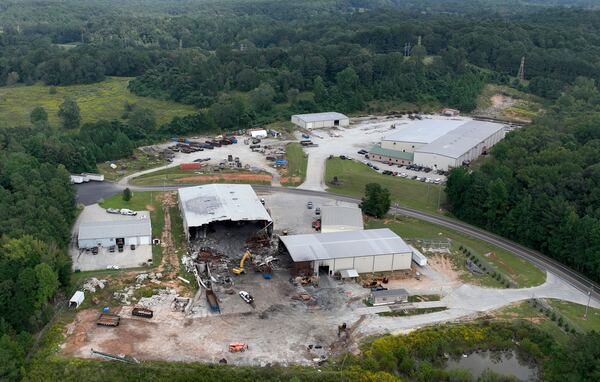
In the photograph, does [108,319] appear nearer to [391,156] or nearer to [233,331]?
[233,331]

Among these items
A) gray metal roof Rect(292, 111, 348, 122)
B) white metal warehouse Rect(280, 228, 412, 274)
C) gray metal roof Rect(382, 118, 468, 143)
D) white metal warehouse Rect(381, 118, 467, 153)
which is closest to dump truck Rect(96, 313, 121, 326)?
white metal warehouse Rect(280, 228, 412, 274)

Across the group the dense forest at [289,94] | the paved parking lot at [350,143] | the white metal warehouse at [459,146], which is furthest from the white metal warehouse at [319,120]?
the white metal warehouse at [459,146]

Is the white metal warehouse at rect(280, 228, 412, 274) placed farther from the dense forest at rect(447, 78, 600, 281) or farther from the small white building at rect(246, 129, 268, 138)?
the small white building at rect(246, 129, 268, 138)

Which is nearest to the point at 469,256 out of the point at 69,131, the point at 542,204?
the point at 542,204

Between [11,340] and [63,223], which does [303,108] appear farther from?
[11,340]

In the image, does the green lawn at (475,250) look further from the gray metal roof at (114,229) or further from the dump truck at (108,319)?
the dump truck at (108,319)

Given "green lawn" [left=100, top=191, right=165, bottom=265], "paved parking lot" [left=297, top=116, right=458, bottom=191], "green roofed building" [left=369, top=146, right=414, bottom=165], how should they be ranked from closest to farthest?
"green lawn" [left=100, top=191, right=165, bottom=265] → "paved parking lot" [left=297, top=116, right=458, bottom=191] → "green roofed building" [left=369, top=146, right=414, bottom=165]

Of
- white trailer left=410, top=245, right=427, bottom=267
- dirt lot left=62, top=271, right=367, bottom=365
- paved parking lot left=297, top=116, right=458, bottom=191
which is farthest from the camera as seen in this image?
paved parking lot left=297, top=116, right=458, bottom=191
